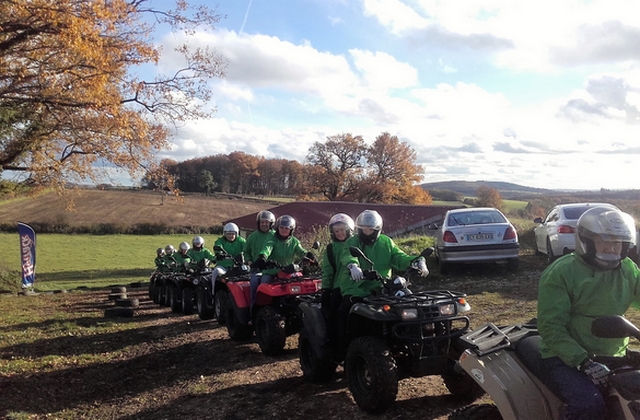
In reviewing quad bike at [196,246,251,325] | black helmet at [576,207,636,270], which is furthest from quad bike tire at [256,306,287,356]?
black helmet at [576,207,636,270]

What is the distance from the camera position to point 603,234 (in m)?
3.07

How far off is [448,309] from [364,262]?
1229mm

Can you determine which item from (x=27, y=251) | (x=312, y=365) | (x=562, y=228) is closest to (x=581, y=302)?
(x=312, y=365)

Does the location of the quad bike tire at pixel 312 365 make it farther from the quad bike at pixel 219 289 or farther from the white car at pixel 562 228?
the white car at pixel 562 228

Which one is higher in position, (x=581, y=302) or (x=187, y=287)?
(x=581, y=302)

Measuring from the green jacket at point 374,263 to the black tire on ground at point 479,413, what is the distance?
2144mm

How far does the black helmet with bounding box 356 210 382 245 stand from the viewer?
5.59 metres

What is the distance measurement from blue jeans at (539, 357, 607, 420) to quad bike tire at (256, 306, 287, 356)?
486 centimetres

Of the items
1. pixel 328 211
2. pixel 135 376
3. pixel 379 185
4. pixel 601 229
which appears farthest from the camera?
pixel 379 185

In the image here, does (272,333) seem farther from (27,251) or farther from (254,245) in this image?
(27,251)

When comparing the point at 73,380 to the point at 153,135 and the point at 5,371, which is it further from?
the point at 153,135

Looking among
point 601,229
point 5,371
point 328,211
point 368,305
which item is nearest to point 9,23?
point 5,371

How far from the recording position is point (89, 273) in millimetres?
34344

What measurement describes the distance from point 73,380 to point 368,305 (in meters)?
4.82
